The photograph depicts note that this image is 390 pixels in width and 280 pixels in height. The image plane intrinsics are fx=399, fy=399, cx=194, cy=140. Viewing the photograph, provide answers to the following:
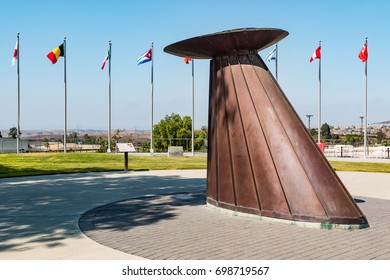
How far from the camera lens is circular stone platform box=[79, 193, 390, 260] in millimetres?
5426

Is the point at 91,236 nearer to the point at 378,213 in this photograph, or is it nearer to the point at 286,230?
the point at 286,230

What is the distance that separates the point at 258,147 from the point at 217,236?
2.09 m

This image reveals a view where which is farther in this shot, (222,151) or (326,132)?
(326,132)

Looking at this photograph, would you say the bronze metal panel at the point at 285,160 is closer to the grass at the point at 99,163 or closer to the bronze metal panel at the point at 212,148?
the bronze metal panel at the point at 212,148

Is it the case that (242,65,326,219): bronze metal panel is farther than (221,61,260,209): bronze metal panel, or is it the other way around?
(221,61,260,209): bronze metal panel

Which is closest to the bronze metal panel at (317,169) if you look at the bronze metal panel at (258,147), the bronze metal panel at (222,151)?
the bronze metal panel at (258,147)

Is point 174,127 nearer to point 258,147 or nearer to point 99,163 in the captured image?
point 99,163

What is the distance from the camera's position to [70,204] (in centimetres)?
954

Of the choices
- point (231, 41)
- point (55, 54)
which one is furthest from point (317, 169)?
point (55, 54)

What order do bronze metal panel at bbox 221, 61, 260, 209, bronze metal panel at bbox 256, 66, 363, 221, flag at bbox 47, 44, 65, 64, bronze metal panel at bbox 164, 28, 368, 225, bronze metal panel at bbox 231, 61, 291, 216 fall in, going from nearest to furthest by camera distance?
bronze metal panel at bbox 256, 66, 363, 221 < bronze metal panel at bbox 164, 28, 368, 225 < bronze metal panel at bbox 231, 61, 291, 216 < bronze metal panel at bbox 221, 61, 260, 209 < flag at bbox 47, 44, 65, 64

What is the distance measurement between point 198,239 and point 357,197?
22.0 feet

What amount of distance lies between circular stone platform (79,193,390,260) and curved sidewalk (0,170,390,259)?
0.10 m

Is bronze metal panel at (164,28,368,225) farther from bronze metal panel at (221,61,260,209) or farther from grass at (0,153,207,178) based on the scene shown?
grass at (0,153,207,178)

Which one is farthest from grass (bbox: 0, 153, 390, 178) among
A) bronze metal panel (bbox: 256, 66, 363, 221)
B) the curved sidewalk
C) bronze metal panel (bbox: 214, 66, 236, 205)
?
bronze metal panel (bbox: 256, 66, 363, 221)
